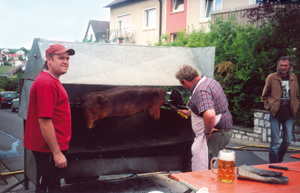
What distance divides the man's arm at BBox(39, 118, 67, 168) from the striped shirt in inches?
63.3

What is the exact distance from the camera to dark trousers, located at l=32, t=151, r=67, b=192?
9.50 ft

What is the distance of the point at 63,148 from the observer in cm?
295

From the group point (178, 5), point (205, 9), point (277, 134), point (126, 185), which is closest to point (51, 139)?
point (126, 185)

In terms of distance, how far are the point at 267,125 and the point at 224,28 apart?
12.3 ft

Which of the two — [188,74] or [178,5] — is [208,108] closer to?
[188,74]

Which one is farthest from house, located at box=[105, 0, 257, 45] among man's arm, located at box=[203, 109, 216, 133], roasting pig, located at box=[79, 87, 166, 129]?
man's arm, located at box=[203, 109, 216, 133]

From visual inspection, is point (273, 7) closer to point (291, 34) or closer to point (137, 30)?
point (291, 34)

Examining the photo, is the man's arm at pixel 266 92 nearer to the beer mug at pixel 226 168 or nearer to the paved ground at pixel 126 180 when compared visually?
the paved ground at pixel 126 180

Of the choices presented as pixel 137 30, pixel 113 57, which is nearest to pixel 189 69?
pixel 113 57

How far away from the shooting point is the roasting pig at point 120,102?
4527mm

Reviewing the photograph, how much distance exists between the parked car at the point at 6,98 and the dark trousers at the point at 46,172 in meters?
22.2

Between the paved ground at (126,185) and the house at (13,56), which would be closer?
the paved ground at (126,185)

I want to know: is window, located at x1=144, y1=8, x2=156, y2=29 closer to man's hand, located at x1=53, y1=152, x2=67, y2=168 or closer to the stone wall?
the stone wall

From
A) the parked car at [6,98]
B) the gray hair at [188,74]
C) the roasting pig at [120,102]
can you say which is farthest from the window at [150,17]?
the gray hair at [188,74]
